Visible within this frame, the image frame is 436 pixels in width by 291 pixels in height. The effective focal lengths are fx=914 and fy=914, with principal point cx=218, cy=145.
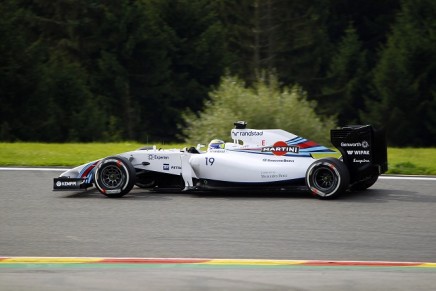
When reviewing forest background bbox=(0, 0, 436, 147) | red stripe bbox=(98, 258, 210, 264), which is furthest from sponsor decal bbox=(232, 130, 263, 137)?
forest background bbox=(0, 0, 436, 147)

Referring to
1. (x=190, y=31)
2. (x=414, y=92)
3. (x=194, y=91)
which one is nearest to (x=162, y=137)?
(x=194, y=91)

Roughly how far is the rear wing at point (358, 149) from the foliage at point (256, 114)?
28.2 ft

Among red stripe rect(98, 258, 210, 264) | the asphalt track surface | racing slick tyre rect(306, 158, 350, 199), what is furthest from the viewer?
racing slick tyre rect(306, 158, 350, 199)

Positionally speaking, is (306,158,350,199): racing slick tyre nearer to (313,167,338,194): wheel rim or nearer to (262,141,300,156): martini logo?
(313,167,338,194): wheel rim

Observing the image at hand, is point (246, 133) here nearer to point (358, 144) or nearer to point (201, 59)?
point (358, 144)

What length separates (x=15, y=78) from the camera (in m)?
47.4

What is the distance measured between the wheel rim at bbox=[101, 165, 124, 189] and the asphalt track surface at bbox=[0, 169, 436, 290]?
0.25m

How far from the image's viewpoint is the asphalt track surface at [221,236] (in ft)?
24.0

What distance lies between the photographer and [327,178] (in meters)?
11.5

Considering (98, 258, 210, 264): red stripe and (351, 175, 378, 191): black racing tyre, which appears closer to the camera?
(98, 258, 210, 264): red stripe

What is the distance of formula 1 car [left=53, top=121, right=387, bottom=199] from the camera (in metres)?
11.5

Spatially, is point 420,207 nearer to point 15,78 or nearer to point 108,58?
point 15,78

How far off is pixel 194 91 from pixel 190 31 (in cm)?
480

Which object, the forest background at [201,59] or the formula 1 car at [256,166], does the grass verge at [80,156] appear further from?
the forest background at [201,59]
